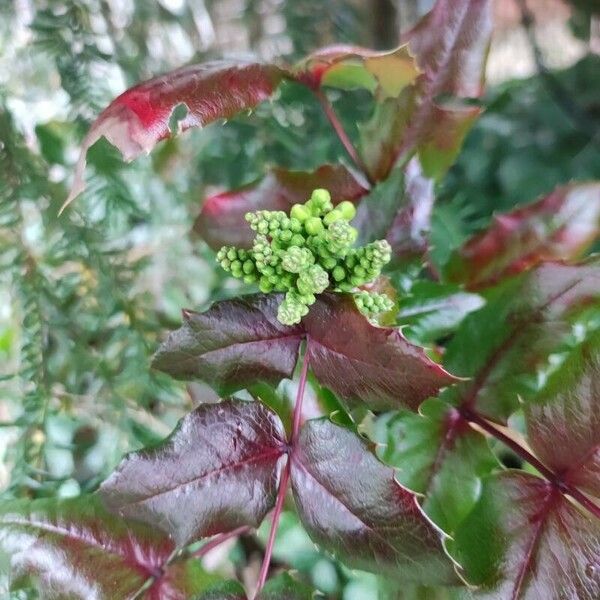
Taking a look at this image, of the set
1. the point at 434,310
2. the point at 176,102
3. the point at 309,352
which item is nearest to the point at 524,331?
Result: the point at 434,310

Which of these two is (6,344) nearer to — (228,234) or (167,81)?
(228,234)

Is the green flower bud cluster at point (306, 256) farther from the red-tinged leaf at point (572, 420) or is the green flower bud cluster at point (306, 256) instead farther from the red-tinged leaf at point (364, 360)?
the red-tinged leaf at point (572, 420)

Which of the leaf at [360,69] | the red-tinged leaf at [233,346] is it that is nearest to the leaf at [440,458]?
the red-tinged leaf at [233,346]

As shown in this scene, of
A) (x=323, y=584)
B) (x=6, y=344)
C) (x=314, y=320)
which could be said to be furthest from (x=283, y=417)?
(x=6, y=344)

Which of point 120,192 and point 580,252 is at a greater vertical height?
point 120,192

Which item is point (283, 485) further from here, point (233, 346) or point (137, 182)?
point (137, 182)

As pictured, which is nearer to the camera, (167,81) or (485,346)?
(167,81)

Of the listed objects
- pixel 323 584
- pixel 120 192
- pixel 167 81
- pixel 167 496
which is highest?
pixel 167 81

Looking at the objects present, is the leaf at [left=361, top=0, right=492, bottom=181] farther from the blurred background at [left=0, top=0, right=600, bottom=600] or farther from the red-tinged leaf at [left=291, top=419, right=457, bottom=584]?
the red-tinged leaf at [left=291, top=419, right=457, bottom=584]
